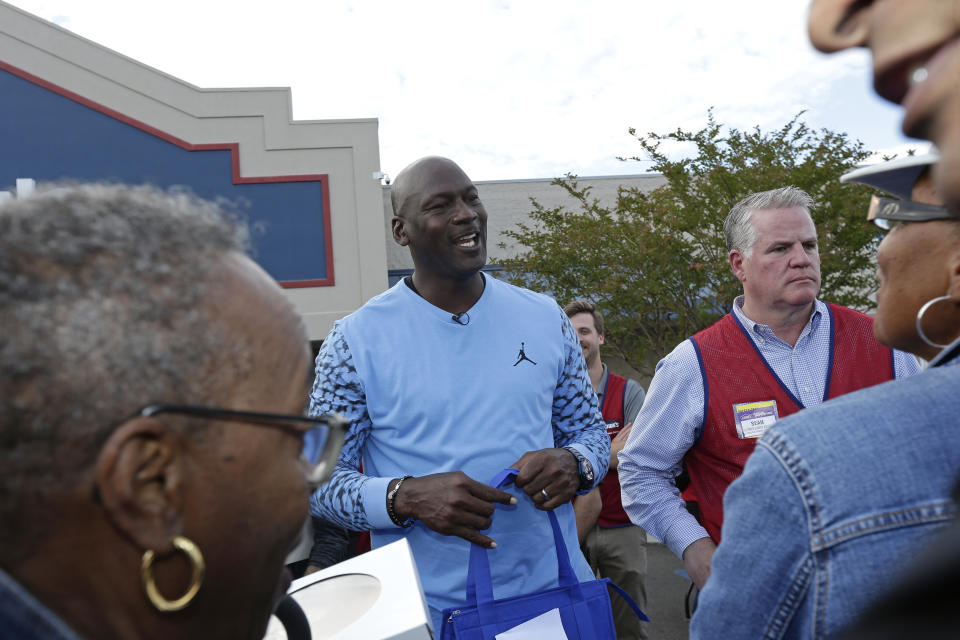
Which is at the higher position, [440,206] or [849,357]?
[440,206]

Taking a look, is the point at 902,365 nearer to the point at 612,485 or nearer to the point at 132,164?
the point at 612,485

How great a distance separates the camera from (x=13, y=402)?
0.74 m

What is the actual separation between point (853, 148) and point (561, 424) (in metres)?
10.4

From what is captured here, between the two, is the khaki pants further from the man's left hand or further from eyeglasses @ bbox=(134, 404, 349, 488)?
eyeglasses @ bbox=(134, 404, 349, 488)

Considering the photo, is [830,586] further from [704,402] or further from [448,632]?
[704,402]

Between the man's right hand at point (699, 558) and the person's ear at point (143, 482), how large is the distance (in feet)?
7.32

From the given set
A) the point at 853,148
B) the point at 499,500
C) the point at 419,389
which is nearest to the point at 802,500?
the point at 499,500

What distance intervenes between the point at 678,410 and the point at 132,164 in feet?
40.1

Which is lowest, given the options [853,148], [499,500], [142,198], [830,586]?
[499,500]

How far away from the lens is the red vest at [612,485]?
4840 millimetres

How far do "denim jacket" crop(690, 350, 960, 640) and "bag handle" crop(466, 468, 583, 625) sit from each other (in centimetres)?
108

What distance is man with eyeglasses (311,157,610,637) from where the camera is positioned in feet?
7.55

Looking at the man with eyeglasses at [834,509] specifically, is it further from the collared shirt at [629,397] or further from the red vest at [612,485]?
the collared shirt at [629,397]

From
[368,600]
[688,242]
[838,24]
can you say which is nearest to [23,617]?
[368,600]
